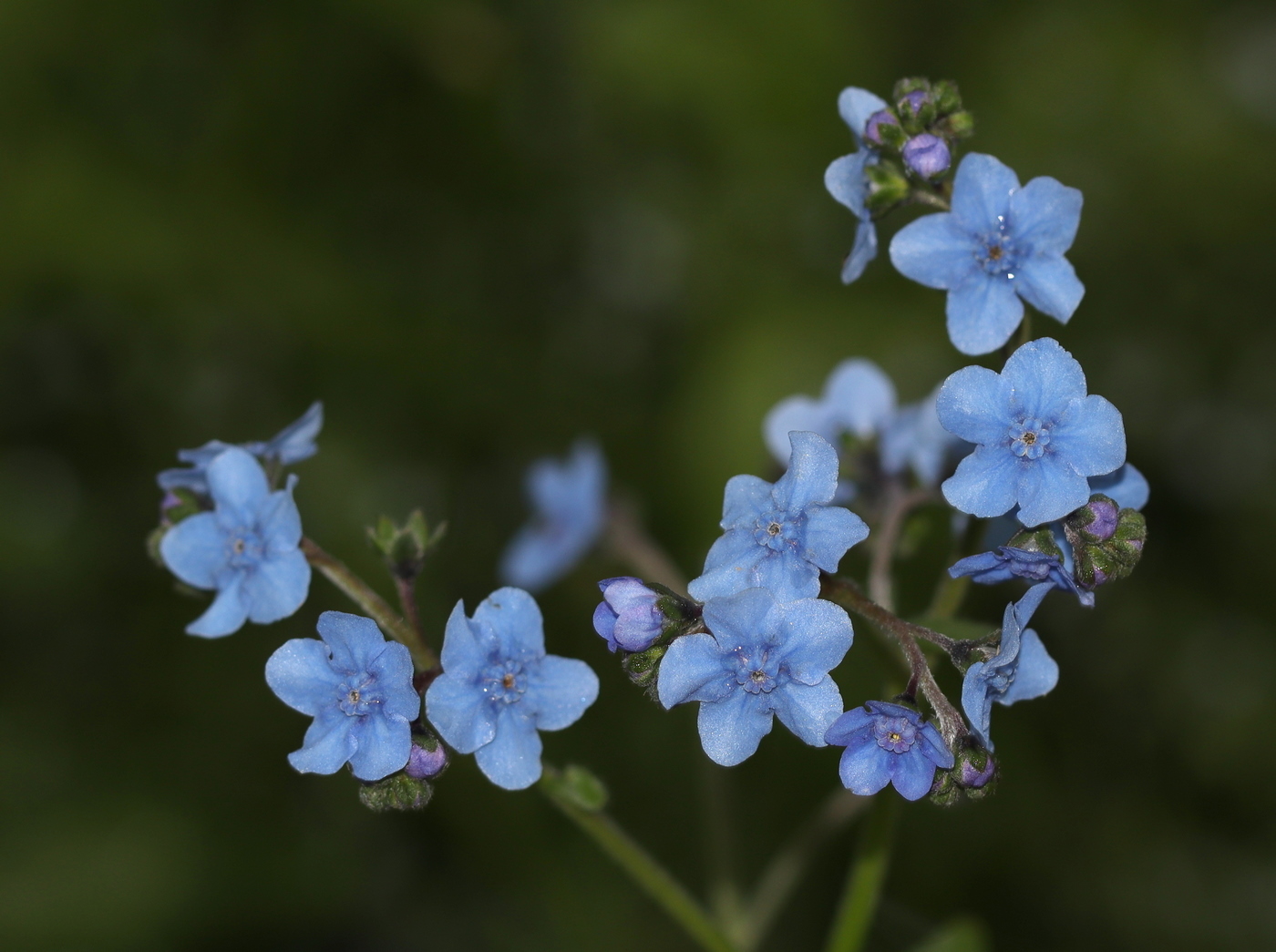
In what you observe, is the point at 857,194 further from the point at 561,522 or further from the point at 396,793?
the point at 561,522

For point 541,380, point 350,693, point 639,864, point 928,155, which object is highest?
point 928,155

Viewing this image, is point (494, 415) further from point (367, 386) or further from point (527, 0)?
point (527, 0)

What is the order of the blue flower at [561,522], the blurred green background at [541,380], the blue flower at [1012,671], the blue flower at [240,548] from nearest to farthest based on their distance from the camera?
1. the blue flower at [1012,671]
2. the blue flower at [240,548]
3. the blue flower at [561,522]
4. the blurred green background at [541,380]

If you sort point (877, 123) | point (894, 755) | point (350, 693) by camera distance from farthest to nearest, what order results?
point (877, 123) → point (350, 693) → point (894, 755)

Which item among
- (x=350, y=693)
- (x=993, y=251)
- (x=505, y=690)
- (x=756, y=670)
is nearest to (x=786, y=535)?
(x=756, y=670)

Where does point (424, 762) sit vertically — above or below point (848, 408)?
below

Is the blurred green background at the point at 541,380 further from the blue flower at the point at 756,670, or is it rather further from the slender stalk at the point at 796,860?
the blue flower at the point at 756,670

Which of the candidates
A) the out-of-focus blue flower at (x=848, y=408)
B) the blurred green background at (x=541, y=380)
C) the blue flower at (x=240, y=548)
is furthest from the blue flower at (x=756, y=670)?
the blurred green background at (x=541, y=380)

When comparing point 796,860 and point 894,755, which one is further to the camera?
point 796,860
